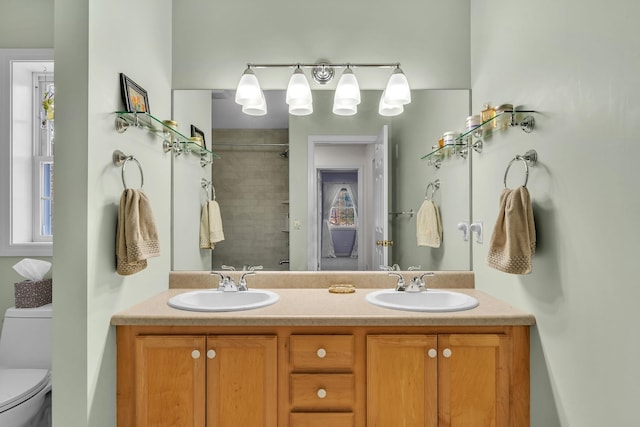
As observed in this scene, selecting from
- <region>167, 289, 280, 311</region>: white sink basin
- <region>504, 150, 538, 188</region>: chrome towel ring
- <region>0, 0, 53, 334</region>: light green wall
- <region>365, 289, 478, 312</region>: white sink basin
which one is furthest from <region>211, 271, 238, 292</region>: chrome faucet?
<region>504, 150, 538, 188</region>: chrome towel ring

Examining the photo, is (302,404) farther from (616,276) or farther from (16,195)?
(16,195)

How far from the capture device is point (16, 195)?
215 centimetres

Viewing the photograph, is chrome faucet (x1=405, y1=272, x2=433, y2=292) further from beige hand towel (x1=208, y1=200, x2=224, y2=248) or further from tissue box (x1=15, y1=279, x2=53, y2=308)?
tissue box (x1=15, y1=279, x2=53, y2=308)

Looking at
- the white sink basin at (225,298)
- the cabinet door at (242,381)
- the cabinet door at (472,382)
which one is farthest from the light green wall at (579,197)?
the white sink basin at (225,298)

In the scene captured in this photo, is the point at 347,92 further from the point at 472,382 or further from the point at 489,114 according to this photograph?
the point at 472,382

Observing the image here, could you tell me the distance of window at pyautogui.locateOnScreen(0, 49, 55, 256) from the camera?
2.10 metres

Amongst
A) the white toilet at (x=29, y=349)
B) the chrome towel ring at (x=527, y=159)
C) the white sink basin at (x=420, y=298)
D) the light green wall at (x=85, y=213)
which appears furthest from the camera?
the white sink basin at (x=420, y=298)

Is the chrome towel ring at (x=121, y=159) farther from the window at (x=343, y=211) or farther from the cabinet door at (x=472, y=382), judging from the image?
the cabinet door at (x=472, y=382)

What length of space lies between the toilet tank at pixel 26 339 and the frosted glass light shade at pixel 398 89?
214cm

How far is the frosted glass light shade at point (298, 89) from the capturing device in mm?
1975

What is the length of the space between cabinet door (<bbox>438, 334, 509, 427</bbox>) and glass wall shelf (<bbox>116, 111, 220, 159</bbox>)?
1605 millimetres

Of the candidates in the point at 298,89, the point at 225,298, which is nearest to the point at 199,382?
the point at 225,298

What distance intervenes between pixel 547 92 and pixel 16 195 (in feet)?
9.37

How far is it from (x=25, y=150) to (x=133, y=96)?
1132 mm
